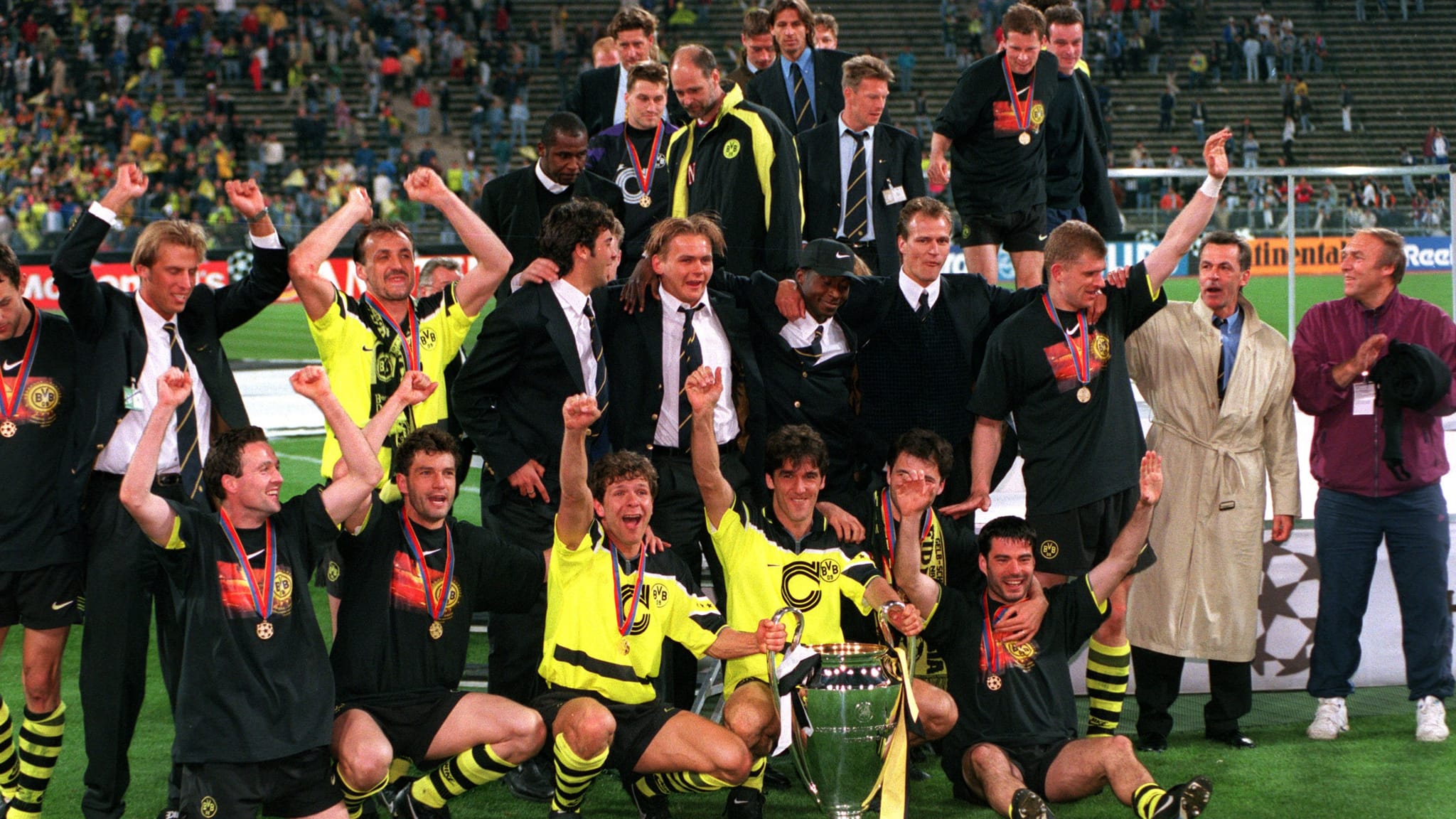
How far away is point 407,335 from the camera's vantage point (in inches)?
236

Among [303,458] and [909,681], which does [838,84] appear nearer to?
[909,681]

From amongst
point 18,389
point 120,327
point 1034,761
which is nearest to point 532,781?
point 1034,761

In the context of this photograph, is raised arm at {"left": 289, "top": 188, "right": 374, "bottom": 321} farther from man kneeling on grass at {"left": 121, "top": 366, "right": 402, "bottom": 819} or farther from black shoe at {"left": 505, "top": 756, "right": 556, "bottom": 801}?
black shoe at {"left": 505, "top": 756, "right": 556, "bottom": 801}

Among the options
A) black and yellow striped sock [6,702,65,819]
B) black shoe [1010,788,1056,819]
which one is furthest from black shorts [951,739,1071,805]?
black and yellow striped sock [6,702,65,819]

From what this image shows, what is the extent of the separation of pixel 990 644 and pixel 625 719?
1391mm

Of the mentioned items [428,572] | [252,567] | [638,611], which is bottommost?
[638,611]

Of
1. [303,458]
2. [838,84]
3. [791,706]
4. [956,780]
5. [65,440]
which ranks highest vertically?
[838,84]

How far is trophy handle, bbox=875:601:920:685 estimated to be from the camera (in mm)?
5363

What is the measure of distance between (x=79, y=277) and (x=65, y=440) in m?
0.61

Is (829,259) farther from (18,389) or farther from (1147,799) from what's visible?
(18,389)

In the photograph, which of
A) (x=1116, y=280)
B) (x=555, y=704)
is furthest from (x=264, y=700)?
(x=1116, y=280)

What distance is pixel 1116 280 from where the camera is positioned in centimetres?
616

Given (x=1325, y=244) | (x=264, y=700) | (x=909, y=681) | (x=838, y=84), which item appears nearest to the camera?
(x=264, y=700)

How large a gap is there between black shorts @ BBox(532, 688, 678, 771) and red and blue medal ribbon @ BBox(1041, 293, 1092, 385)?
2.05m
